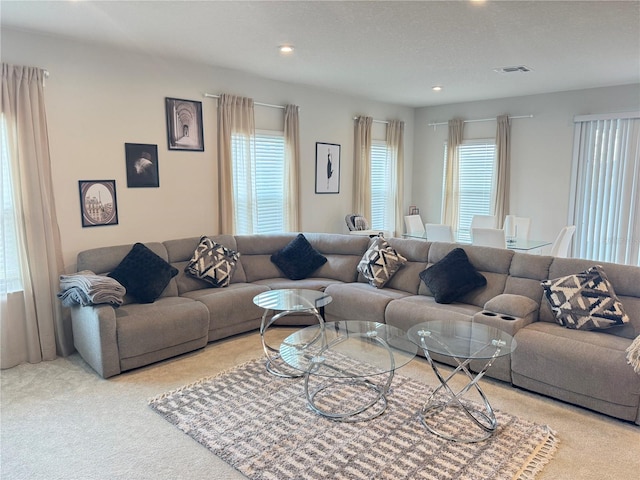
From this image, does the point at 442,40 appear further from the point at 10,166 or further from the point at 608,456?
the point at 10,166

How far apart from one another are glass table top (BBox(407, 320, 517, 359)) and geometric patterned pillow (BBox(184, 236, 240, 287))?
219 cm

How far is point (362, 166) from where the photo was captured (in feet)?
22.3

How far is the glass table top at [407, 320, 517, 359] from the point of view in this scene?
2.82 metres

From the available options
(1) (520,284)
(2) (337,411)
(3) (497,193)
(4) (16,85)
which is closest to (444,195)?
(3) (497,193)

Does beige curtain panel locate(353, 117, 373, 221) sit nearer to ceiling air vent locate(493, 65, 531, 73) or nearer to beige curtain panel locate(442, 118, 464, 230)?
beige curtain panel locate(442, 118, 464, 230)

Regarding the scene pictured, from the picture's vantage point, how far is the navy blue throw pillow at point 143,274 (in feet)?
12.8

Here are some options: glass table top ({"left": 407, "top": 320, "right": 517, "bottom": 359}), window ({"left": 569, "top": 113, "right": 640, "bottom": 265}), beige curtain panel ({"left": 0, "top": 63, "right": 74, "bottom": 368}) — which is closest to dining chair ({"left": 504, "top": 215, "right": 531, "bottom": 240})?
window ({"left": 569, "top": 113, "right": 640, "bottom": 265})

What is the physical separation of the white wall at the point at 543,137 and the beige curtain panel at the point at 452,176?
0.13 m

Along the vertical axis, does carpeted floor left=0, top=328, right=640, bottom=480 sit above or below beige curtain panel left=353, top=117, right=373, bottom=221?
below

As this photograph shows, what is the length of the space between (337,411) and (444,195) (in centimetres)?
533

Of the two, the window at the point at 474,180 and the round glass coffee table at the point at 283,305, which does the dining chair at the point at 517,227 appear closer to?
the window at the point at 474,180

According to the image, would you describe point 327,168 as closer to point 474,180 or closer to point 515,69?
point 474,180

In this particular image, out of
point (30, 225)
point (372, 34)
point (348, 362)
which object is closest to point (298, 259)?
point (348, 362)

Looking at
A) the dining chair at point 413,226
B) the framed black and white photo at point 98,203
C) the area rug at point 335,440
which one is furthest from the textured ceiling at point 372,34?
Result: the area rug at point 335,440
